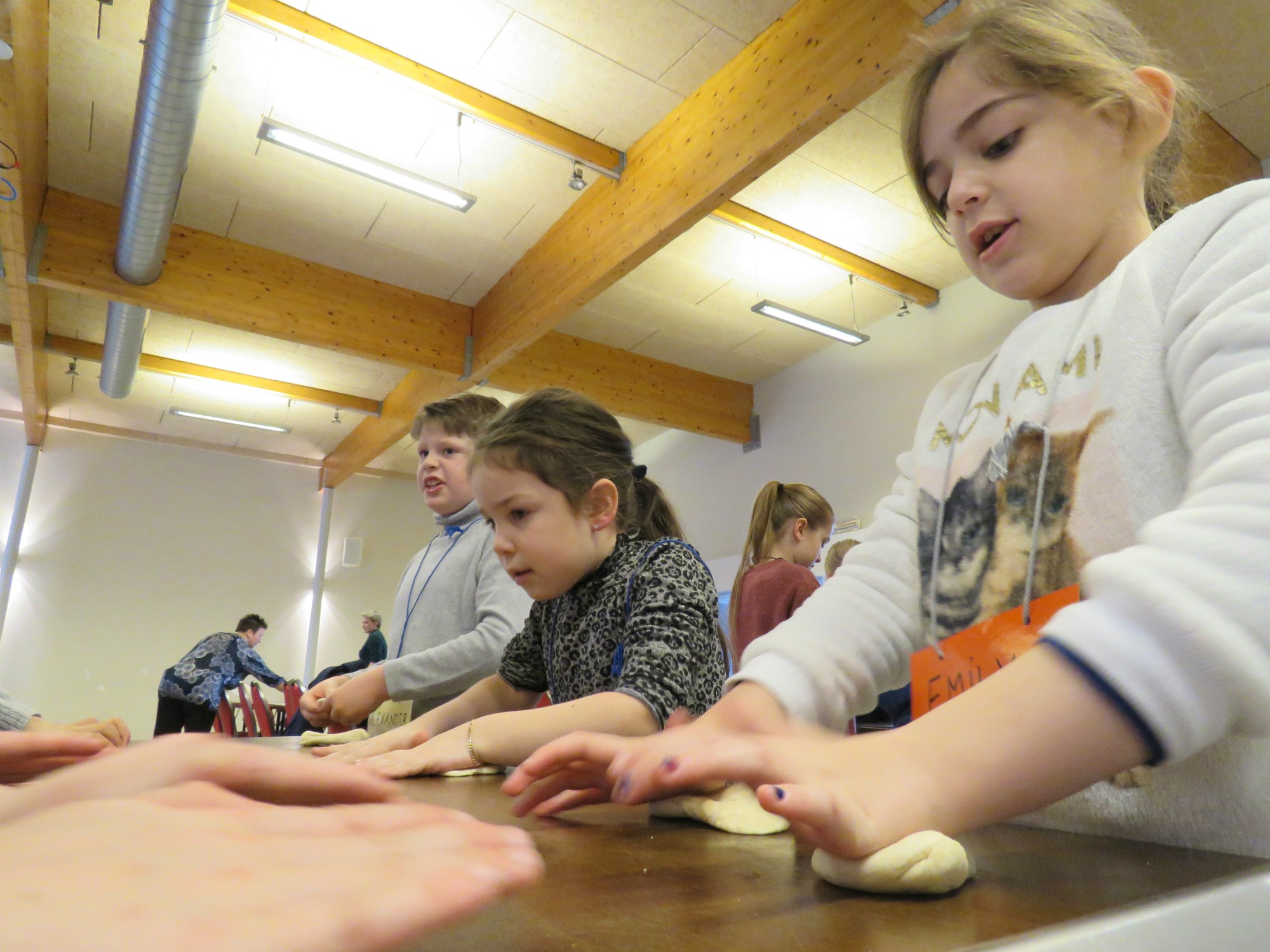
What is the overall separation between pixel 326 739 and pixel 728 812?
3.03 ft

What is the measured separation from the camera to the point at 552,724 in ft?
2.94

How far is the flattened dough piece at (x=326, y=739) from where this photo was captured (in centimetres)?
122

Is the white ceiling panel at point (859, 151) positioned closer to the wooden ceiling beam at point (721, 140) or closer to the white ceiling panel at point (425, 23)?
the wooden ceiling beam at point (721, 140)

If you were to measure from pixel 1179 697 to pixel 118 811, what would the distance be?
399 millimetres

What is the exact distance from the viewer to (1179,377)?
0.50 m

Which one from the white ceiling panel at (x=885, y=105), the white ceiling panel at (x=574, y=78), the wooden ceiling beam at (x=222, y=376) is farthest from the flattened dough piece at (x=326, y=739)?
the wooden ceiling beam at (x=222, y=376)

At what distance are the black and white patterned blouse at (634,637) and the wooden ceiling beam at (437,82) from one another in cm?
291

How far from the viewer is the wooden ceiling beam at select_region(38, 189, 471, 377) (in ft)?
14.8

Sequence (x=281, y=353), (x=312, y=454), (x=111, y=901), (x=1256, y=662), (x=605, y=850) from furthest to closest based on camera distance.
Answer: (x=312, y=454) → (x=281, y=353) → (x=605, y=850) → (x=1256, y=662) → (x=111, y=901)

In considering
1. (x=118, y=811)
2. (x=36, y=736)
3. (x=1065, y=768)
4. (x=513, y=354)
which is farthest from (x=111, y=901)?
(x=513, y=354)

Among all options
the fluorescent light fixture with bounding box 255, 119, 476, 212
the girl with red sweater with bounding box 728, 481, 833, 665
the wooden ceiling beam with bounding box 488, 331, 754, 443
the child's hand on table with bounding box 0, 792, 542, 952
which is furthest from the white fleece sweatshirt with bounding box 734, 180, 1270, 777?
the wooden ceiling beam with bounding box 488, 331, 754, 443

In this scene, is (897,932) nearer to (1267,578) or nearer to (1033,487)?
(1267,578)

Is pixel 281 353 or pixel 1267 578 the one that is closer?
pixel 1267 578

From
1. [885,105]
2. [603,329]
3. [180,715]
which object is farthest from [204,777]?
[603,329]
